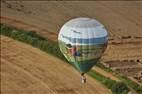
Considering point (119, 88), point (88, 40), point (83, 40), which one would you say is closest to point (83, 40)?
point (83, 40)

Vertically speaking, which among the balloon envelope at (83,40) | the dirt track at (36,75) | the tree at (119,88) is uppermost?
the balloon envelope at (83,40)

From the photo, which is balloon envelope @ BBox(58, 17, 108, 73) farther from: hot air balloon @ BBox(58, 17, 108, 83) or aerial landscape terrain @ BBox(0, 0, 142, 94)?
aerial landscape terrain @ BBox(0, 0, 142, 94)

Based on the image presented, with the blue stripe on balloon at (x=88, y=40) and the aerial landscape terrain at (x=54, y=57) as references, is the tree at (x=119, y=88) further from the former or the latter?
the blue stripe on balloon at (x=88, y=40)

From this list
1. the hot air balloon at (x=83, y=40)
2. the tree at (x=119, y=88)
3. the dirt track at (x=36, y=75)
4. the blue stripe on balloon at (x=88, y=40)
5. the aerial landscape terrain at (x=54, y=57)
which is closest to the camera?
the hot air balloon at (x=83, y=40)

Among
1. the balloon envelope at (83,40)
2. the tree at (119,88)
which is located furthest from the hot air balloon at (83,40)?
the tree at (119,88)

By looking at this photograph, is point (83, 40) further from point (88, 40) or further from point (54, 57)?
point (54, 57)

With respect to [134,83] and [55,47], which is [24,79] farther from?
[134,83]

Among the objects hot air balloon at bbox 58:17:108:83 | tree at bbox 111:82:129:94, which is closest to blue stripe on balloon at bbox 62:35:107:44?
hot air balloon at bbox 58:17:108:83

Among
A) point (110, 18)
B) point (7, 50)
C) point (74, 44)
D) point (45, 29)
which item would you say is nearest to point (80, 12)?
point (110, 18)

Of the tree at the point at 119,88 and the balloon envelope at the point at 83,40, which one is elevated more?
the balloon envelope at the point at 83,40
